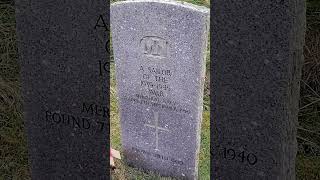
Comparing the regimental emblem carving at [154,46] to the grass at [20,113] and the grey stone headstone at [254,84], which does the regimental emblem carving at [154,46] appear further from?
the grass at [20,113]

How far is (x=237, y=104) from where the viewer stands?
7.91 ft

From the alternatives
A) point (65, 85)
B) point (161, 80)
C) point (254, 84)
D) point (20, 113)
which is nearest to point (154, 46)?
point (161, 80)

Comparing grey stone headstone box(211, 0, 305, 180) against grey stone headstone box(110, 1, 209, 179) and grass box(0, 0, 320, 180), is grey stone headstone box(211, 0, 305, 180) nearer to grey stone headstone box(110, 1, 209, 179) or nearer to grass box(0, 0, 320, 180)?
grey stone headstone box(110, 1, 209, 179)

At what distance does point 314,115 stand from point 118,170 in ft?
5.98

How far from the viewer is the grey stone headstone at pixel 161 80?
2832 mm

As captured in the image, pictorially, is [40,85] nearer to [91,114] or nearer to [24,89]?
[24,89]

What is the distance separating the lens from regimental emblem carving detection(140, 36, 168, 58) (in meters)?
2.87

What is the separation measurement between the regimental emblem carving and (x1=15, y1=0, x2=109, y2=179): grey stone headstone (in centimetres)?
32

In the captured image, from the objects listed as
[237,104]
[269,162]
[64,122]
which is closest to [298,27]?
[237,104]

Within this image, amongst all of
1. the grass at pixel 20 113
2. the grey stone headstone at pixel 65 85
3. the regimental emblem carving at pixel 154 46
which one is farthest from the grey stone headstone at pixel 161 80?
the grass at pixel 20 113

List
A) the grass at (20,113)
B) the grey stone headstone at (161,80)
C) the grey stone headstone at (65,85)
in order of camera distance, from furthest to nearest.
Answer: the grass at (20,113)
the grey stone headstone at (161,80)
the grey stone headstone at (65,85)

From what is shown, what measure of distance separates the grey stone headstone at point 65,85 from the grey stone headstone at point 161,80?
12.1 inches

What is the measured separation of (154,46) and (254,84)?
0.72 m

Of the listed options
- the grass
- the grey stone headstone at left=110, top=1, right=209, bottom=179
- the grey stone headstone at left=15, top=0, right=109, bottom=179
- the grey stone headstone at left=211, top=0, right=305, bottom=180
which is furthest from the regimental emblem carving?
the grass
